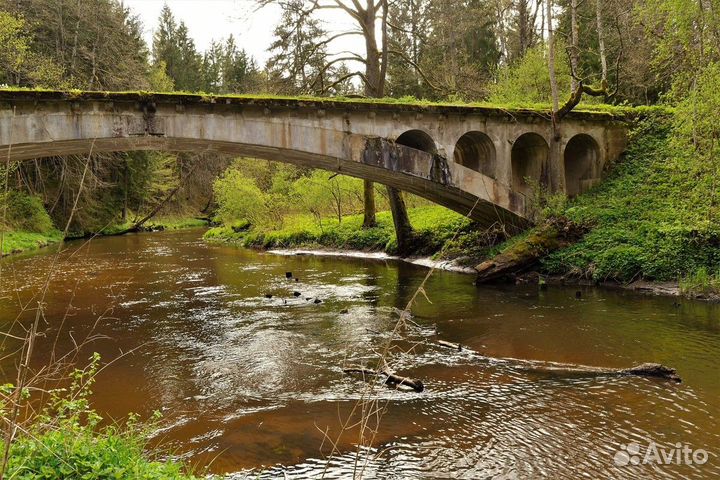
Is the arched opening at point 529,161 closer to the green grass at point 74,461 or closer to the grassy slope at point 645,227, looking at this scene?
the grassy slope at point 645,227

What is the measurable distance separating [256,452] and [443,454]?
1814mm

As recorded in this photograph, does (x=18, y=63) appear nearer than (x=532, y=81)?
Yes

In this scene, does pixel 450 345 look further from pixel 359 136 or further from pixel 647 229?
pixel 647 229

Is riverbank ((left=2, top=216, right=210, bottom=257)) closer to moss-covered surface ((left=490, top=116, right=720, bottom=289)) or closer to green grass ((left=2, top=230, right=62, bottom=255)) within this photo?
green grass ((left=2, top=230, right=62, bottom=255))

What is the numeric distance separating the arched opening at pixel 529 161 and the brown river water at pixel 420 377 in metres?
5.33

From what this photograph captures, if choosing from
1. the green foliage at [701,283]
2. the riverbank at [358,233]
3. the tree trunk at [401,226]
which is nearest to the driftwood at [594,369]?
the green foliage at [701,283]

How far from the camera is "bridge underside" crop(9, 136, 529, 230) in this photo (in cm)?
→ 1243

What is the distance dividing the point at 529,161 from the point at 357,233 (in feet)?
27.1

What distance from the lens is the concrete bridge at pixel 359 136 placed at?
460 inches

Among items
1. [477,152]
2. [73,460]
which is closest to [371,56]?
[477,152]

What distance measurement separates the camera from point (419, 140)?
52.1ft

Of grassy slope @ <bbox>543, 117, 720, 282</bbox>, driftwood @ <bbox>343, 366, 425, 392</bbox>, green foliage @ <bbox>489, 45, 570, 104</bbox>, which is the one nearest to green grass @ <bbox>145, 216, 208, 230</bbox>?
green foliage @ <bbox>489, 45, 570, 104</bbox>

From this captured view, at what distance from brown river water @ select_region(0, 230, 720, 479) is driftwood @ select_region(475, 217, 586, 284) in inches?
27.5

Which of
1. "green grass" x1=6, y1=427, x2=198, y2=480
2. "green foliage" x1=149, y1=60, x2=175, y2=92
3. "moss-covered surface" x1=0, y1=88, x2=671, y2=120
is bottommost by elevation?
"green grass" x1=6, y1=427, x2=198, y2=480
